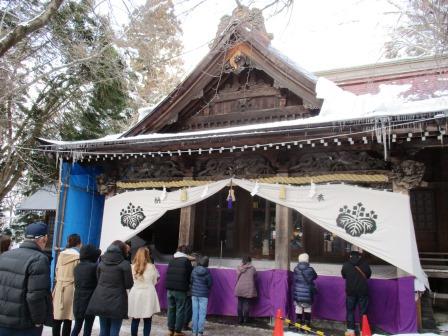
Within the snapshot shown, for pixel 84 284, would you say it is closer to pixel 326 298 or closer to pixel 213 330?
pixel 213 330

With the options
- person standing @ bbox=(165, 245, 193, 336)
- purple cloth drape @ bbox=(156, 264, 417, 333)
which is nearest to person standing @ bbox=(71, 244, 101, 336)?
person standing @ bbox=(165, 245, 193, 336)

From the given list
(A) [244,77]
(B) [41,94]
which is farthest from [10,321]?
(B) [41,94]

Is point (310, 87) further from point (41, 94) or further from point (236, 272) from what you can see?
point (41, 94)

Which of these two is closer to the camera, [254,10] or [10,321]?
[10,321]

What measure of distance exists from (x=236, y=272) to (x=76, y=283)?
374 cm

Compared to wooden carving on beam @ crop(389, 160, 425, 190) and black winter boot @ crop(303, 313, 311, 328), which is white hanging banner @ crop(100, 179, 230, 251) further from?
wooden carving on beam @ crop(389, 160, 425, 190)

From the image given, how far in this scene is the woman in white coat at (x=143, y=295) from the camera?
248 inches

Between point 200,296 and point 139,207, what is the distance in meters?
3.23

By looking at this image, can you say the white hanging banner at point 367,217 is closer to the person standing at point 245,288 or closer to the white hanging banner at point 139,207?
the person standing at point 245,288

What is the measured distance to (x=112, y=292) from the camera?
5.33 m

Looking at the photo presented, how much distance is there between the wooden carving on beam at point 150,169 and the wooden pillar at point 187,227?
918mm

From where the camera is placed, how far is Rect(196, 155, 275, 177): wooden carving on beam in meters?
8.86

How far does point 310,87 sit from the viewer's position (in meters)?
8.97

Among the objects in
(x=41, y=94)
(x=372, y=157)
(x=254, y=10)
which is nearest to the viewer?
(x=254, y=10)
